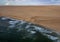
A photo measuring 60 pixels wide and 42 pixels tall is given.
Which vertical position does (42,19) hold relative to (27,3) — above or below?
below

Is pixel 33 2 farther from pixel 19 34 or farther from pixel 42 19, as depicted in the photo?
pixel 19 34

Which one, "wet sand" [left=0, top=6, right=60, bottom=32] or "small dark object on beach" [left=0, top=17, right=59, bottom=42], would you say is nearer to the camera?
"small dark object on beach" [left=0, top=17, right=59, bottom=42]

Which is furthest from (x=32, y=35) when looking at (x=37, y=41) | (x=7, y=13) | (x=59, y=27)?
(x=7, y=13)

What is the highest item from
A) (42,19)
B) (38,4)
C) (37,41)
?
(38,4)

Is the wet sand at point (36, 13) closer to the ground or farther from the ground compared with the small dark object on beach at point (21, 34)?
farther from the ground

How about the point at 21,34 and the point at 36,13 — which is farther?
the point at 36,13

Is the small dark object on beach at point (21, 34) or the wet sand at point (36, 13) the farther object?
the wet sand at point (36, 13)

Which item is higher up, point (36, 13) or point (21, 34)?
point (36, 13)

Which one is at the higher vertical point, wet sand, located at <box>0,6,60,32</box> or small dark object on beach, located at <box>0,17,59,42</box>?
wet sand, located at <box>0,6,60,32</box>
